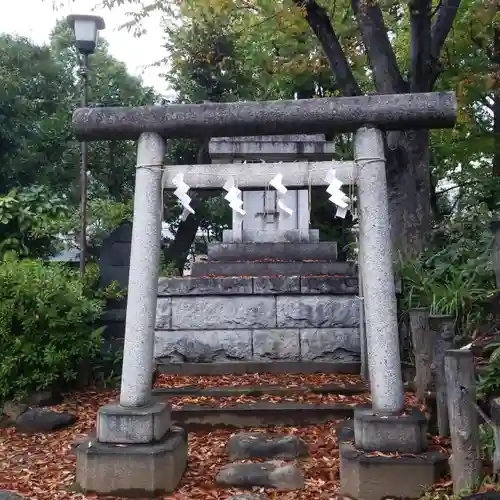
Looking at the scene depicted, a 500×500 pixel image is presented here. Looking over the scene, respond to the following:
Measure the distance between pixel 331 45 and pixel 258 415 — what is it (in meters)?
5.93

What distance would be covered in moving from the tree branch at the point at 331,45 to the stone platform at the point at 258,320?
10.8 feet

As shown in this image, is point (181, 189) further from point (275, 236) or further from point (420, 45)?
point (420, 45)

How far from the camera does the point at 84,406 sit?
22.8 feet

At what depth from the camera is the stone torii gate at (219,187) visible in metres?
4.40

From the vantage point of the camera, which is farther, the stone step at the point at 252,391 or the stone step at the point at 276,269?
the stone step at the point at 276,269

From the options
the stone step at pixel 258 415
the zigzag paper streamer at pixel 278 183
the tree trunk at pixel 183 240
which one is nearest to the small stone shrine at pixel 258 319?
the stone step at pixel 258 415

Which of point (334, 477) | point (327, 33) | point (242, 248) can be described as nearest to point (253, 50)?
point (327, 33)

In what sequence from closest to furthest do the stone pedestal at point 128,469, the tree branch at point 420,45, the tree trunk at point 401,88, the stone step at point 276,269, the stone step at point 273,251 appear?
the stone pedestal at point 128,469 → the stone step at point 276,269 → the tree branch at point 420,45 → the stone step at point 273,251 → the tree trunk at point 401,88

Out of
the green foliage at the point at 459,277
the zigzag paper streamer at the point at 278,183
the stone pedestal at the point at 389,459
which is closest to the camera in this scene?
the stone pedestal at the point at 389,459

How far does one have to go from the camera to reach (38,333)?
6992mm

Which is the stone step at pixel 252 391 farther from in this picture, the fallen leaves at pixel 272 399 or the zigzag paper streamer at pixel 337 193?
the zigzag paper streamer at pixel 337 193

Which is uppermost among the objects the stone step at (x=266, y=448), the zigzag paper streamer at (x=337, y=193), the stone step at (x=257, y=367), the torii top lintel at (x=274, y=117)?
the torii top lintel at (x=274, y=117)

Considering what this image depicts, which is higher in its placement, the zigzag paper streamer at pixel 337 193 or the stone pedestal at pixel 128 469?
the zigzag paper streamer at pixel 337 193

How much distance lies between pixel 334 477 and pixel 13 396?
395 centimetres
